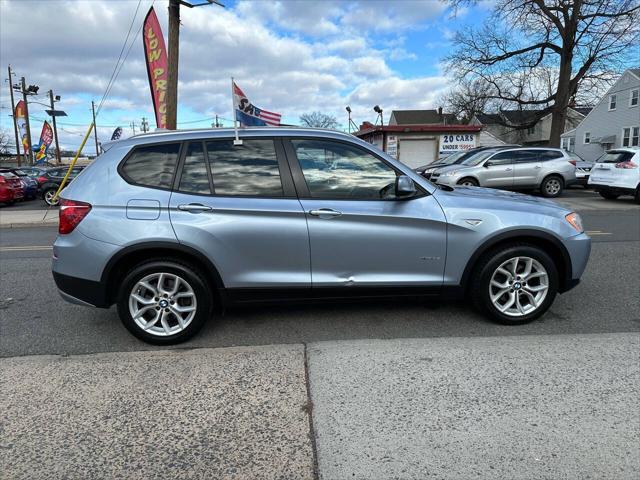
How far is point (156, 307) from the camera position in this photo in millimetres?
3773

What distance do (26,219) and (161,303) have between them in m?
11.5

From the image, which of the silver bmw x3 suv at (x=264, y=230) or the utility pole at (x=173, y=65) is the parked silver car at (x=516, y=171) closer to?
the utility pole at (x=173, y=65)

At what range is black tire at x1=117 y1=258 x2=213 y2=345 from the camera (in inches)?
146

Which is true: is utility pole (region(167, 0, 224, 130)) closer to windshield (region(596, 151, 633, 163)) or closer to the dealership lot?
the dealership lot

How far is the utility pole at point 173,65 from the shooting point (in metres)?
Answer: 12.3

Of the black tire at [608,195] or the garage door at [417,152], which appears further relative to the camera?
the garage door at [417,152]

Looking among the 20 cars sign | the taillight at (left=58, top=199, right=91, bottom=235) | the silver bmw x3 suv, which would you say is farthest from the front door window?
the 20 cars sign

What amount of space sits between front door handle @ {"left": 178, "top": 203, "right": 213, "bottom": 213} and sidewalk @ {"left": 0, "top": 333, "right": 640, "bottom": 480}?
3.71 ft

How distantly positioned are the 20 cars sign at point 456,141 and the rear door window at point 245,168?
Answer: 21.2m

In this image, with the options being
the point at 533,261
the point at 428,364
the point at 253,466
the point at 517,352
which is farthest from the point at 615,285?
the point at 253,466

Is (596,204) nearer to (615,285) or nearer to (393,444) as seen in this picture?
(615,285)

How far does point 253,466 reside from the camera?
93.7 inches

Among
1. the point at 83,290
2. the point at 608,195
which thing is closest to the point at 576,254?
the point at 83,290

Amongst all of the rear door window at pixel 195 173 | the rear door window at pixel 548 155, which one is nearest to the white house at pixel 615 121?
the rear door window at pixel 548 155
